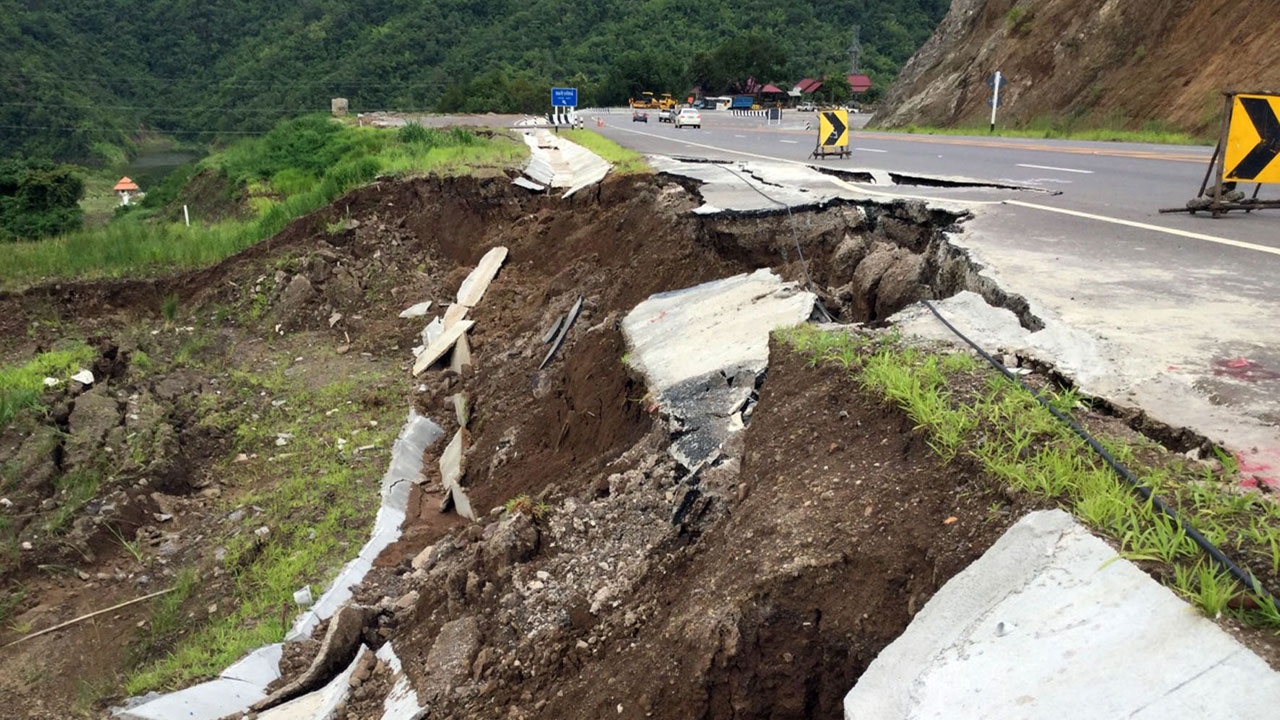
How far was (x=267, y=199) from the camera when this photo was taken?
1892 centimetres

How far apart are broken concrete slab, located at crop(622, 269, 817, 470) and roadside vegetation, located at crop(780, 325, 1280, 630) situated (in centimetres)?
79

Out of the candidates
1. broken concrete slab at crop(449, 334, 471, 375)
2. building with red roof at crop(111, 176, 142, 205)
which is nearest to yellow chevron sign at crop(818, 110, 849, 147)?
broken concrete slab at crop(449, 334, 471, 375)

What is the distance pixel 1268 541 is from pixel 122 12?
89.2 metres

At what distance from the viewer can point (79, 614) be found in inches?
252

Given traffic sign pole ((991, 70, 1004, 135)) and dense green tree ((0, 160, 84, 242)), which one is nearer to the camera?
traffic sign pole ((991, 70, 1004, 135))

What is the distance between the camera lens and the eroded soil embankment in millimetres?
4324

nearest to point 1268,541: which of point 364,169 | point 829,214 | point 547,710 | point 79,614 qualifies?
point 547,710

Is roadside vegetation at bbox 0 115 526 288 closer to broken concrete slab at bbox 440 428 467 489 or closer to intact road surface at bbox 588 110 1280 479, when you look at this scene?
broken concrete slab at bbox 440 428 467 489

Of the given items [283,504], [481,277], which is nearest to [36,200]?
[481,277]

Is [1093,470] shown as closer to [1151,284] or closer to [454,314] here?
[1151,284]

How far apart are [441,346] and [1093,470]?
8.59m

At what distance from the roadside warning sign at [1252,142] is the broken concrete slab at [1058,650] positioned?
635 centimetres

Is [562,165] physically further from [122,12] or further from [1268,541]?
[122,12]

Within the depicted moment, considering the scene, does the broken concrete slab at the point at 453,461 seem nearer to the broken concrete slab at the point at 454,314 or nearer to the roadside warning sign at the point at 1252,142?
the broken concrete slab at the point at 454,314
